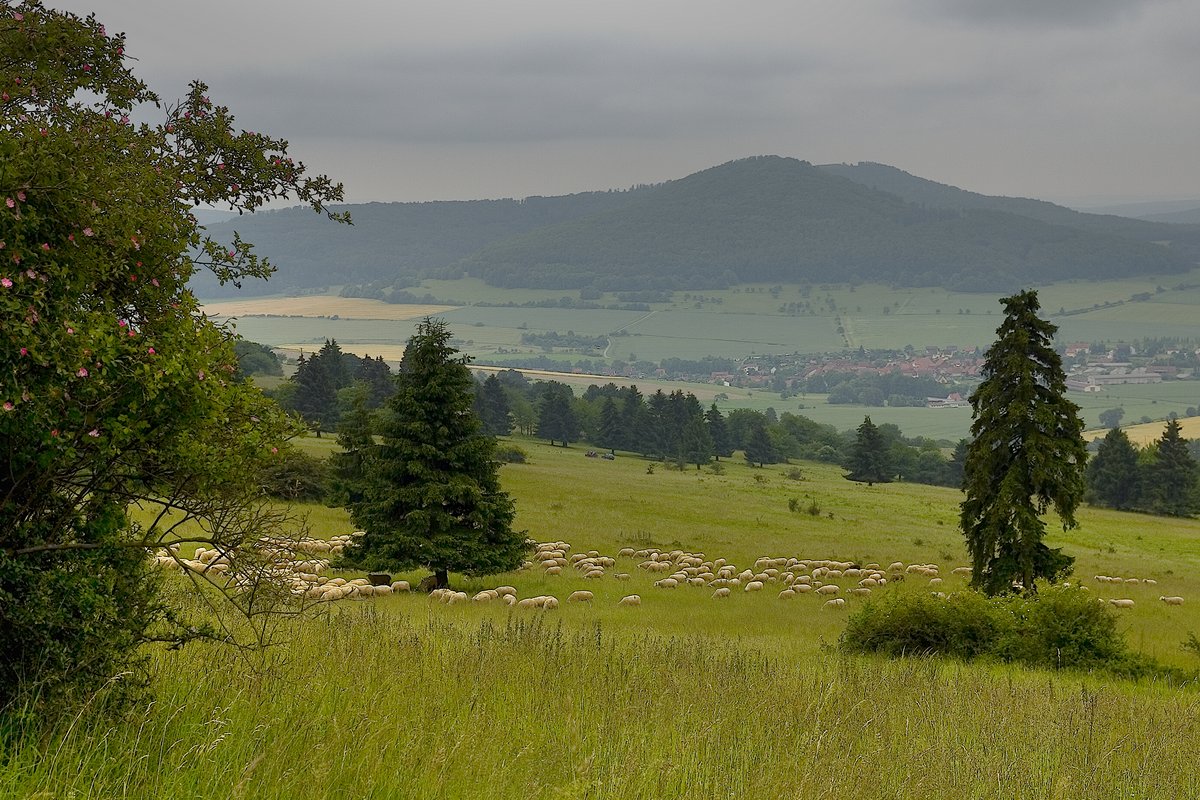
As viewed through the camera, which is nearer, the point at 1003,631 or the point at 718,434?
the point at 1003,631

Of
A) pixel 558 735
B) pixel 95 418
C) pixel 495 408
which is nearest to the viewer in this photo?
pixel 95 418

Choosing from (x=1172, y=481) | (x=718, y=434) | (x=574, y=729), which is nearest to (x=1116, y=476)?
(x=1172, y=481)

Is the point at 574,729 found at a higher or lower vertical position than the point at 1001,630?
higher

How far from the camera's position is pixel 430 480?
28031 millimetres

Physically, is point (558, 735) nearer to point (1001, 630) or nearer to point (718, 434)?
point (1001, 630)

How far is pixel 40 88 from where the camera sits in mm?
9414

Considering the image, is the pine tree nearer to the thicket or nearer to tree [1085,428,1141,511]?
tree [1085,428,1141,511]

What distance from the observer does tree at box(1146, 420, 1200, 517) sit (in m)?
96.5

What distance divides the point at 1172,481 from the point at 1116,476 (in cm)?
668

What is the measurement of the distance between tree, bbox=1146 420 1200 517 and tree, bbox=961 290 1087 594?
8517cm

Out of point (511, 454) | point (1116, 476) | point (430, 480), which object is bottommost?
point (511, 454)

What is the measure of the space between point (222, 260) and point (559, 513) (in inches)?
1716

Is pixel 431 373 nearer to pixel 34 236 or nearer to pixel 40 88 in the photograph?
pixel 40 88

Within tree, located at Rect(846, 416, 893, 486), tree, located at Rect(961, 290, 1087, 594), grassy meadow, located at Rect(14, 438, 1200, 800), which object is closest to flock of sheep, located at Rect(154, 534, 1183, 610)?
tree, located at Rect(961, 290, 1087, 594)
